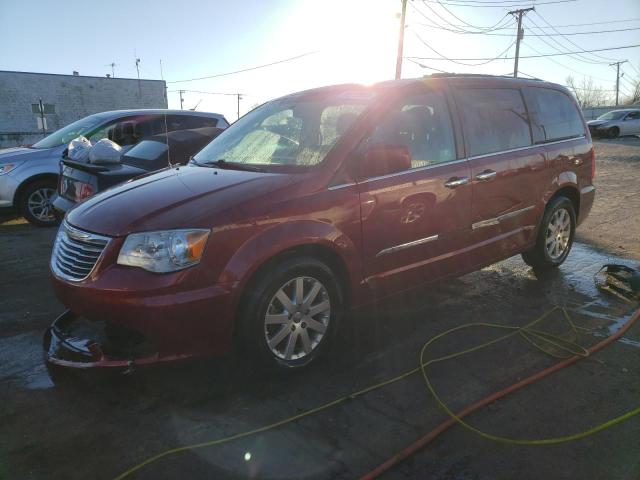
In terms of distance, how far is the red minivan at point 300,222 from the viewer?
107 inches

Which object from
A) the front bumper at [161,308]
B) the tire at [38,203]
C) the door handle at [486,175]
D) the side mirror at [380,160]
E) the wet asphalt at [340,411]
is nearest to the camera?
the wet asphalt at [340,411]

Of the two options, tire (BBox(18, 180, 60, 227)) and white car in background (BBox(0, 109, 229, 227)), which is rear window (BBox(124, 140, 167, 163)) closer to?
white car in background (BBox(0, 109, 229, 227))

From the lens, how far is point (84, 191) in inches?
193

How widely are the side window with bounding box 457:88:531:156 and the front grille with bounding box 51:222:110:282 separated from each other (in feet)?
9.40

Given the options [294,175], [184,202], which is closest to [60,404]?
[184,202]

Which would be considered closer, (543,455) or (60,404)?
(543,455)

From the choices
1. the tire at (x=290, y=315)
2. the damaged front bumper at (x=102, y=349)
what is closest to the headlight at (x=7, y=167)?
the damaged front bumper at (x=102, y=349)

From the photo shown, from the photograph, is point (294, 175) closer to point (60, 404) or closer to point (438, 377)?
point (438, 377)

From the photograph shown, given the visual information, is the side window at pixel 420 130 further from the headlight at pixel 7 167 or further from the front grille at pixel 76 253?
the headlight at pixel 7 167

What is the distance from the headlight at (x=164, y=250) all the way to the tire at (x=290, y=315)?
0.40m

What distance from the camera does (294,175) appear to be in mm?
3205

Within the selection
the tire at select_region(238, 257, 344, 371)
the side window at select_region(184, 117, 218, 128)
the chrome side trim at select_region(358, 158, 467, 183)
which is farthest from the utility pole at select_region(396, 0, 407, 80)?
the tire at select_region(238, 257, 344, 371)

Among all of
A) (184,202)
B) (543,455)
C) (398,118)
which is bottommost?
(543,455)

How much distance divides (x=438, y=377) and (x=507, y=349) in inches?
27.4
